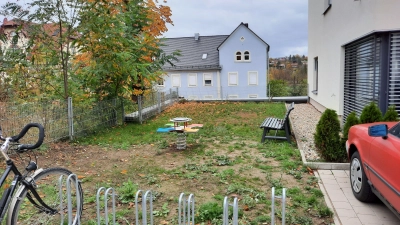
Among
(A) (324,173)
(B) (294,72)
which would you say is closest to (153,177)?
(A) (324,173)

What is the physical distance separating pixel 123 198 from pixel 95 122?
5.75m

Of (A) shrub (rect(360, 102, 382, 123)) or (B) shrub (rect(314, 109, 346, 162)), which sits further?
(B) shrub (rect(314, 109, 346, 162))

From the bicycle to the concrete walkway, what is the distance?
9.75 ft

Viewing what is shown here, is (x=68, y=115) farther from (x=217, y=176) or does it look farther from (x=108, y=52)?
(x=217, y=176)

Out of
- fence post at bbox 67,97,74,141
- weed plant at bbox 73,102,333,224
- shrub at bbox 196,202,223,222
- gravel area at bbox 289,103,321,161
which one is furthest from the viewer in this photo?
fence post at bbox 67,97,74,141

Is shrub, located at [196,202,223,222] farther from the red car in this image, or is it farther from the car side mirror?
the car side mirror

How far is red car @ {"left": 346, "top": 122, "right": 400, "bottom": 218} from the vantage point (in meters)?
2.94

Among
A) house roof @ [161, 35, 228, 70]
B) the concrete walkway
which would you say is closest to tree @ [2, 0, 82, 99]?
A: the concrete walkway

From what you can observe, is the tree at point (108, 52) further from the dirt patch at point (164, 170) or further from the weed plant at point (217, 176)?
the dirt patch at point (164, 170)

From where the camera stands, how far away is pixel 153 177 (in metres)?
5.21

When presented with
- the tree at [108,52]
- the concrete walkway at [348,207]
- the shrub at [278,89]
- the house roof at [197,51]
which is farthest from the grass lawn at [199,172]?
the house roof at [197,51]

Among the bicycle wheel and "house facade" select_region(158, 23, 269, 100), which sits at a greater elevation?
"house facade" select_region(158, 23, 269, 100)

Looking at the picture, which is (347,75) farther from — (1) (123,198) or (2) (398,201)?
(1) (123,198)

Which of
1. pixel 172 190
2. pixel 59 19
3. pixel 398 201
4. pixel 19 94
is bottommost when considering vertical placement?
pixel 172 190
